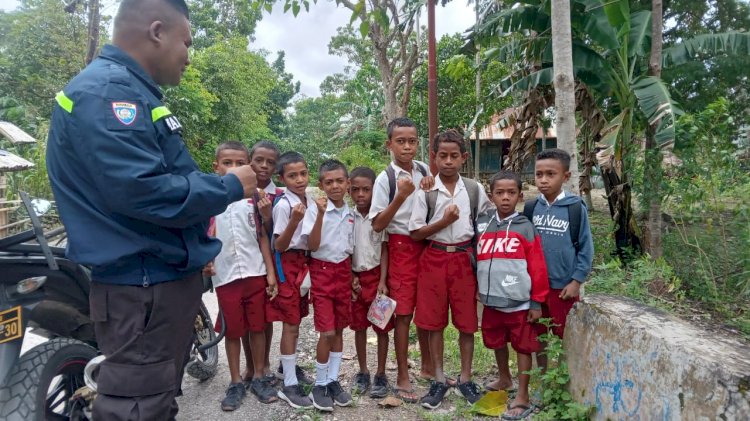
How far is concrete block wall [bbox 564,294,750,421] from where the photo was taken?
185 centimetres

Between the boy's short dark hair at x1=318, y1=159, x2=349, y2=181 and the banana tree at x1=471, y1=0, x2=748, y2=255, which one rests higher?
the banana tree at x1=471, y1=0, x2=748, y2=255

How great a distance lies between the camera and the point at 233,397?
10.4 feet

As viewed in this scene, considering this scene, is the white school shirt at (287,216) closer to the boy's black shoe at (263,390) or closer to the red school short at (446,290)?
the red school short at (446,290)

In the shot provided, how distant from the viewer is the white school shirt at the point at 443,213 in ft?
10.4

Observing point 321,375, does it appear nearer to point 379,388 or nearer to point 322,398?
point 322,398

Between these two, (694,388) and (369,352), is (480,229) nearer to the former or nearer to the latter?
(694,388)

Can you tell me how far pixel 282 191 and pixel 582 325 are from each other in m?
2.08

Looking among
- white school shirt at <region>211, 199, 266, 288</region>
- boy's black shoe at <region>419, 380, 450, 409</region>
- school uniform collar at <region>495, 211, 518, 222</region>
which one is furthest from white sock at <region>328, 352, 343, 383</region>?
school uniform collar at <region>495, 211, 518, 222</region>

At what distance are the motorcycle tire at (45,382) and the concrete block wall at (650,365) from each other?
8.45 ft

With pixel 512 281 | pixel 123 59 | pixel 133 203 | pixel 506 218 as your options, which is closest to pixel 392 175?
pixel 506 218

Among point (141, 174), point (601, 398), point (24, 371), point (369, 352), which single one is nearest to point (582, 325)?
point (601, 398)

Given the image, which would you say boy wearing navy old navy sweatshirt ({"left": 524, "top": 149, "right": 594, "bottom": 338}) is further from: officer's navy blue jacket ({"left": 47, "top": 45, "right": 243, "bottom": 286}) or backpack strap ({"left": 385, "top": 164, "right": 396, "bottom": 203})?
officer's navy blue jacket ({"left": 47, "top": 45, "right": 243, "bottom": 286})

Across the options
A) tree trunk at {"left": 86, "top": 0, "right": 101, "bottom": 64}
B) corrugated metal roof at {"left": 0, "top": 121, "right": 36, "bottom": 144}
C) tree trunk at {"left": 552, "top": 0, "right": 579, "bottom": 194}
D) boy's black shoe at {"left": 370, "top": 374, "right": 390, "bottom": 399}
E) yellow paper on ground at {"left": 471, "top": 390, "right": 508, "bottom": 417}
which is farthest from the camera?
tree trunk at {"left": 86, "top": 0, "right": 101, "bottom": 64}

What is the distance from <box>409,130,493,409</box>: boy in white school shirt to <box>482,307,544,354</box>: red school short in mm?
102
